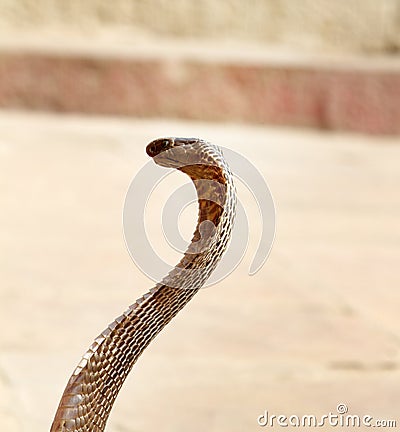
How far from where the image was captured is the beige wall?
8711mm

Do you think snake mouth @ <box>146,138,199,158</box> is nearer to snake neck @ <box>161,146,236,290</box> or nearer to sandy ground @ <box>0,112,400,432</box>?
snake neck @ <box>161,146,236,290</box>

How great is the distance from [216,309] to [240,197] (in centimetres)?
217

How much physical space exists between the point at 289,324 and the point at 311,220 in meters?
1.75

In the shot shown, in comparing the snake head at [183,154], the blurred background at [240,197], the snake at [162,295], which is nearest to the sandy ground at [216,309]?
the blurred background at [240,197]

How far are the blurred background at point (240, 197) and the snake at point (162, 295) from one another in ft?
2.31

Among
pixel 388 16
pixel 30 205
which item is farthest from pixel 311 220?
pixel 388 16

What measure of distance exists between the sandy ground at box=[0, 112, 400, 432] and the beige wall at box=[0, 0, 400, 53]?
3.25m

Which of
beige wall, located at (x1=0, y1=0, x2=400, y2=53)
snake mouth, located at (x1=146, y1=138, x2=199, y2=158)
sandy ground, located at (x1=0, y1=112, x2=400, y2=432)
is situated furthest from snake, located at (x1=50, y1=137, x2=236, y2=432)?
beige wall, located at (x1=0, y1=0, x2=400, y2=53)

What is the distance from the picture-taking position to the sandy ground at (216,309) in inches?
85.0

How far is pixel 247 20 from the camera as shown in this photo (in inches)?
357

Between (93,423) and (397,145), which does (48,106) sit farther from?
(93,423)

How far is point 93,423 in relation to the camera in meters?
1.28

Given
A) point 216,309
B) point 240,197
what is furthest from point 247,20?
point 216,309

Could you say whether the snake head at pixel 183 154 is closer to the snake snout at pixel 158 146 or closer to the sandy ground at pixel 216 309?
the snake snout at pixel 158 146
